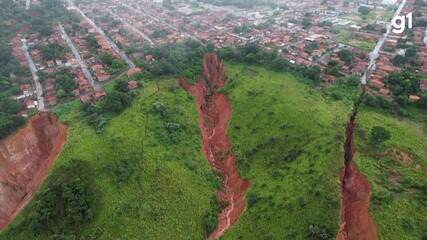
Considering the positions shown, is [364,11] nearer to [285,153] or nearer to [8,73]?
[285,153]

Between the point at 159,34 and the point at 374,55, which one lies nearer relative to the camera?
the point at 374,55

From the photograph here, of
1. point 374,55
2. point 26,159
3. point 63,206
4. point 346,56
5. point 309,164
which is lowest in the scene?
point 26,159

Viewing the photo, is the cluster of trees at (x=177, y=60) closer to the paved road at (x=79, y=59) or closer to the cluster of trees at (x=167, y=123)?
the paved road at (x=79, y=59)

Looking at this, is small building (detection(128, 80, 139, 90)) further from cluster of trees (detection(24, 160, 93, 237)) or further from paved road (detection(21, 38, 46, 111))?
cluster of trees (detection(24, 160, 93, 237))

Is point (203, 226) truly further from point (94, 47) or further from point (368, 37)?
point (368, 37)

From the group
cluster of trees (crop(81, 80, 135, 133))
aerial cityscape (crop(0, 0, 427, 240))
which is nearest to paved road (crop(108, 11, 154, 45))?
aerial cityscape (crop(0, 0, 427, 240))

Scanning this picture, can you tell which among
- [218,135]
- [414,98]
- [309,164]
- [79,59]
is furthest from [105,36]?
[414,98]
